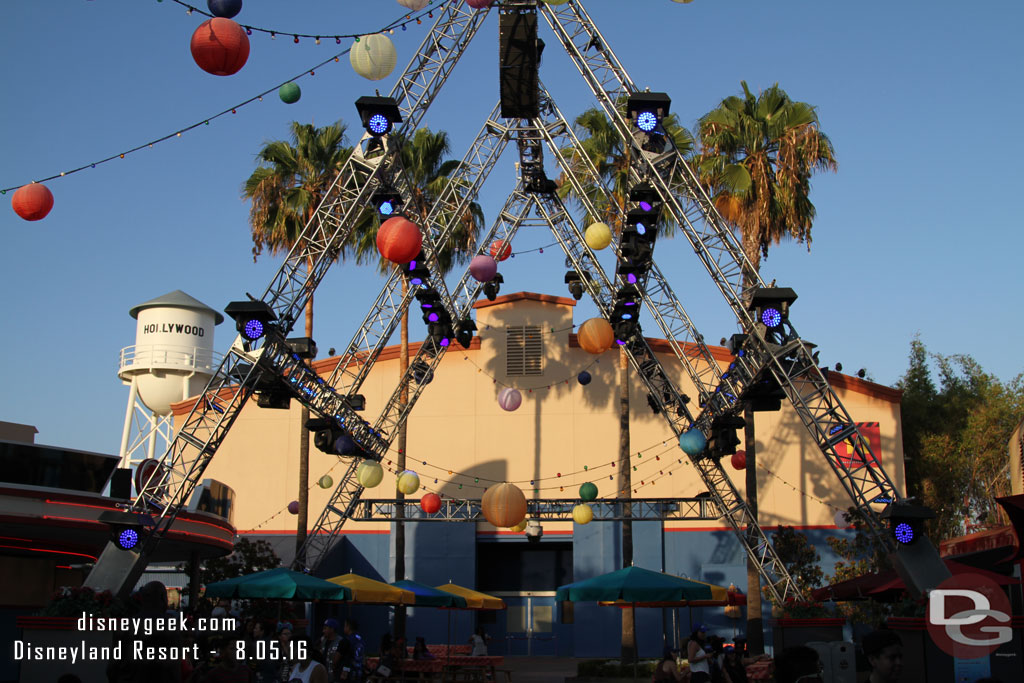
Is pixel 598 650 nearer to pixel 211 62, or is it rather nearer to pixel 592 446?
pixel 592 446

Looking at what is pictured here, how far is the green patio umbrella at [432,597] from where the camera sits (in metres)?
23.9

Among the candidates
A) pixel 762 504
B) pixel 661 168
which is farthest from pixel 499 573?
pixel 661 168

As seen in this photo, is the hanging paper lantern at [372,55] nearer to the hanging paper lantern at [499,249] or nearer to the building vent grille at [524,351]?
the hanging paper lantern at [499,249]

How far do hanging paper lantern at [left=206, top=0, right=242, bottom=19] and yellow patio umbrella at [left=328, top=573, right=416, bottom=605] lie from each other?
41.7ft

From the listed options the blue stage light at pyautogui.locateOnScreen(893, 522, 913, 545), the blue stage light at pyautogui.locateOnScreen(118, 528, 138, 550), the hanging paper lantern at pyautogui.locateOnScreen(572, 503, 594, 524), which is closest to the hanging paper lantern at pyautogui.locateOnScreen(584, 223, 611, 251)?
the hanging paper lantern at pyautogui.locateOnScreen(572, 503, 594, 524)

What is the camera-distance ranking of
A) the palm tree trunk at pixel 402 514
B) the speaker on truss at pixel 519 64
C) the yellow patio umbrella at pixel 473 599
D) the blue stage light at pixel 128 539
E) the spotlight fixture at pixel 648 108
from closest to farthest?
the blue stage light at pixel 128 539 < the spotlight fixture at pixel 648 108 < the speaker on truss at pixel 519 64 < the yellow patio umbrella at pixel 473 599 < the palm tree trunk at pixel 402 514

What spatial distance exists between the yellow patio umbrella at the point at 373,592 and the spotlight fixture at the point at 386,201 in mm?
8962

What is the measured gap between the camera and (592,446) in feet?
120

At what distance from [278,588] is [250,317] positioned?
19.5 ft

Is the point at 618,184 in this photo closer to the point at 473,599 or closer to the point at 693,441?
the point at 693,441

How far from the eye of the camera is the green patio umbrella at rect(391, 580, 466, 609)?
78.4 ft

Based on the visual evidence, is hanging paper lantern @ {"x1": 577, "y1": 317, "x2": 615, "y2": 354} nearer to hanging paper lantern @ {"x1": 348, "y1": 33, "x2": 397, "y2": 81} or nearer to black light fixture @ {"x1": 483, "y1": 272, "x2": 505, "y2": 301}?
black light fixture @ {"x1": 483, "y1": 272, "x2": 505, "y2": 301}

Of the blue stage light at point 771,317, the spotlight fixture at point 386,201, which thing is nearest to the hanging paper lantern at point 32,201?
the spotlight fixture at point 386,201

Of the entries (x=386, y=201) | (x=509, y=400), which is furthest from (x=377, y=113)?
(x=509, y=400)
